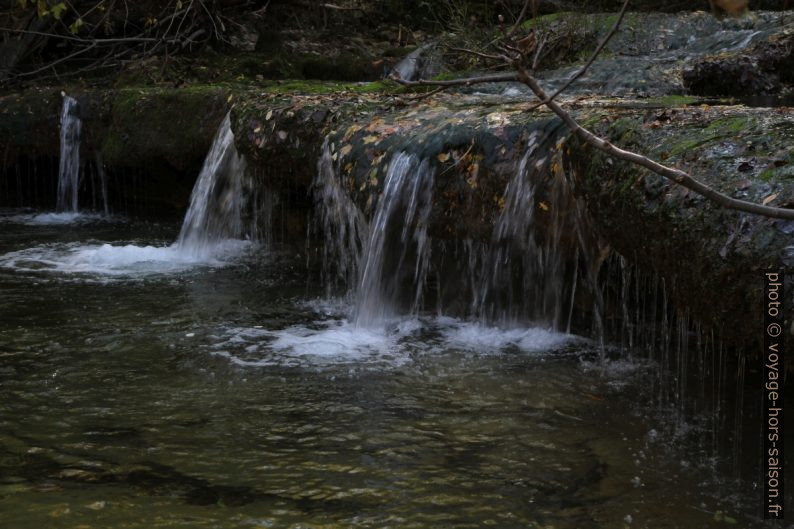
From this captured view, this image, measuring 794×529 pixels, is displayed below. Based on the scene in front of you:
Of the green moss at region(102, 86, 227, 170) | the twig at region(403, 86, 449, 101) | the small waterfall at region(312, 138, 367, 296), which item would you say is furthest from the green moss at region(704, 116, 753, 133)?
the green moss at region(102, 86, 227, 170)

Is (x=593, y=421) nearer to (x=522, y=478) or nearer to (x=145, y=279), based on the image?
(x=522, y=478)

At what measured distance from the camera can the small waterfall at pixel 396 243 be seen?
6.30m

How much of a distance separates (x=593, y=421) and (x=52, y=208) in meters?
9.53

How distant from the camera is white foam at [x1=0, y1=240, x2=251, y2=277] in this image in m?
8.07

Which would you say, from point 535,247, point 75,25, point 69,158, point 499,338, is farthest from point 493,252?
point 75,25

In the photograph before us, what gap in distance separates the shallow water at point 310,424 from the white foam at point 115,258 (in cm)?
106

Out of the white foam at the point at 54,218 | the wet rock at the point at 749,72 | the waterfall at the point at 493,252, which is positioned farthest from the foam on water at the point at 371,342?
the white foam at the point at 54,218

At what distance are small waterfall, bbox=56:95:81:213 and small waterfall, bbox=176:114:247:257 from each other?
9.55ft

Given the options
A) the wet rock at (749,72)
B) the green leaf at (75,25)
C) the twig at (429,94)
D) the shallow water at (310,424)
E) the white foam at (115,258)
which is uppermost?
the green leaf at (75,25)

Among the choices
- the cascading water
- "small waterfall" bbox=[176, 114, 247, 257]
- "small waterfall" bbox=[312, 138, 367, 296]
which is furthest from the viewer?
"small waterfall" bbox=[176, 114, 247, 257]

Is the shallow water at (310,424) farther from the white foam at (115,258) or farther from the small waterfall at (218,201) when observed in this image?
Result: the small waterfall at (218,201)

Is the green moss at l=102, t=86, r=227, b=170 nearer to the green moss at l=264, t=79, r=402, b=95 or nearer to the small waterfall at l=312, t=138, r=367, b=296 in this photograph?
the green moss at l=264, t=79, r=402, b=95

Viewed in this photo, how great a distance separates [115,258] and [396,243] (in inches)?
134

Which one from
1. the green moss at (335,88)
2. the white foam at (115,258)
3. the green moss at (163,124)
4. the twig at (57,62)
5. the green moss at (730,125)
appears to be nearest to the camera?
the green moss at (730,125)
